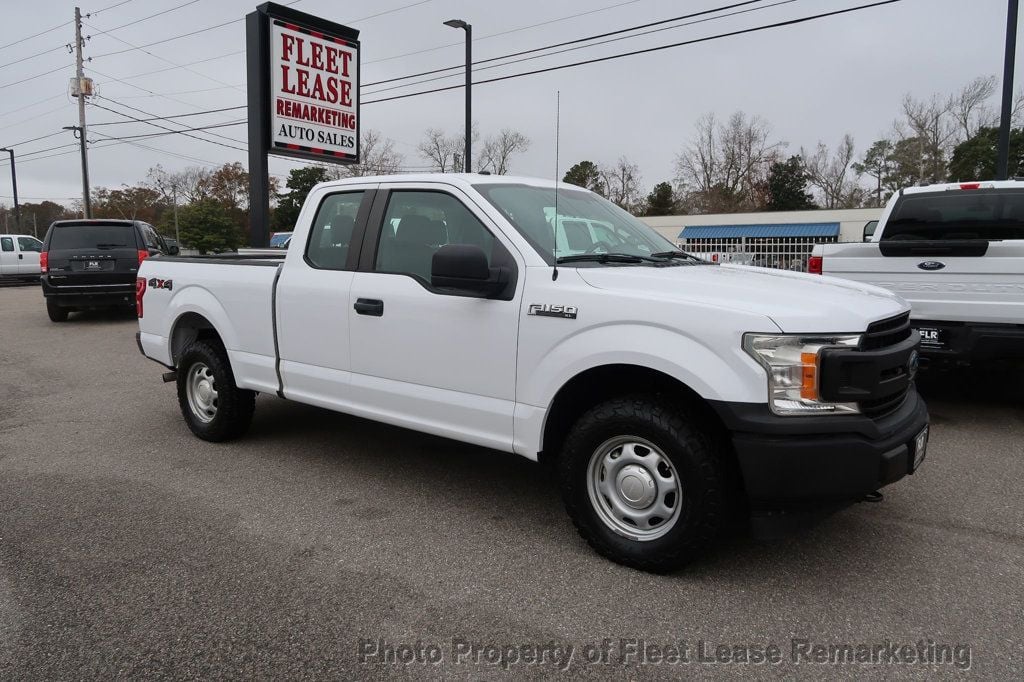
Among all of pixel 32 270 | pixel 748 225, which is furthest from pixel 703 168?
pixel 32 270

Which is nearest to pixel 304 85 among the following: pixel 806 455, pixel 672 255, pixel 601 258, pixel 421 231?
pixel 421 231

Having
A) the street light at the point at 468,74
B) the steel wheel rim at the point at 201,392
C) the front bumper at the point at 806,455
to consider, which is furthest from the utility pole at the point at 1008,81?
the steel wheel rim at the point at 201,392

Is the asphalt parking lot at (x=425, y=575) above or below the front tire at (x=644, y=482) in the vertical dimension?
below

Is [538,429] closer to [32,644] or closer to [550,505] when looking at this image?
[550,505]

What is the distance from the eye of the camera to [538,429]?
368 centimetres

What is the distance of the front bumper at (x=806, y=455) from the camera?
299 centimetres

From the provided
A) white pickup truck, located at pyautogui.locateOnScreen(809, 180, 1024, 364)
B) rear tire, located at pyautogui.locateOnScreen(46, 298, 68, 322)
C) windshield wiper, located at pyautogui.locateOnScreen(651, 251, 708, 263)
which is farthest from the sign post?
white pickup truck, located at pyautogui.locateOnScreen(809, 180, 1024, 364)

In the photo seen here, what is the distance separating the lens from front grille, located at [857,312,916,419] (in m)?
3.16

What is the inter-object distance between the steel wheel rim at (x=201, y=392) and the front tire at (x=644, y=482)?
326cm

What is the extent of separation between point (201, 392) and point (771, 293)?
14.4 feet

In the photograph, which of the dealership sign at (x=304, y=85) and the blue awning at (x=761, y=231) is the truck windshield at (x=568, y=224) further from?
the blue awning at (x=761, y=231)

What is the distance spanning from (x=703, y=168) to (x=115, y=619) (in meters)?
67.7

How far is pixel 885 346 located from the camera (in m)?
3.34

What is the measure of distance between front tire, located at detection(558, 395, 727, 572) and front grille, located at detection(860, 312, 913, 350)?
31.1 inches
